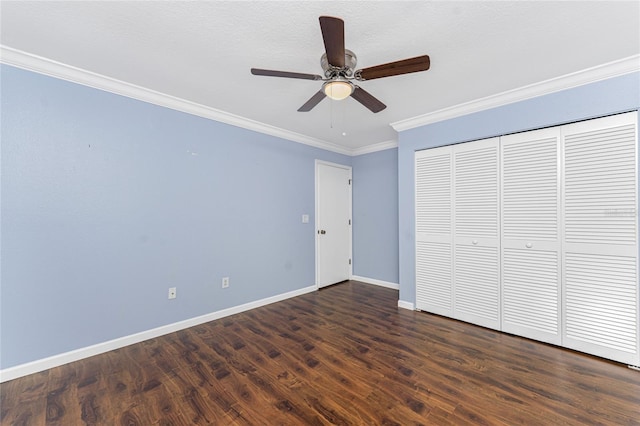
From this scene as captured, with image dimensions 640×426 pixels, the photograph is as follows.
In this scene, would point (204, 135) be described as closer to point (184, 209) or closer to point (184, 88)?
point (184, 88)

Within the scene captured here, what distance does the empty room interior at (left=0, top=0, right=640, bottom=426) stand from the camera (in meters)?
1.68

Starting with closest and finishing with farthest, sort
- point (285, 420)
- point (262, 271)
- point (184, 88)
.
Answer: point (285, 420)
point (184, 88)
point (262, 271)

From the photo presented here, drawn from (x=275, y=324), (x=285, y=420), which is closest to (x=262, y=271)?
(x=275, y=324)

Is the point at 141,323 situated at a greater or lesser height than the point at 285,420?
greater

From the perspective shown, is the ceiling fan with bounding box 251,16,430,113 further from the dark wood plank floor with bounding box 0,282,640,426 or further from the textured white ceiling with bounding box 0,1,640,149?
the dark wood plank floor with bounding box 0,282,640,426

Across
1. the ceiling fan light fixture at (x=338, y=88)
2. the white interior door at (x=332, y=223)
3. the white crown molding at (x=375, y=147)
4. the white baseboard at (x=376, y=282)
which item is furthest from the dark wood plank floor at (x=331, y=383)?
the white crown molding at (x=375, y=147)

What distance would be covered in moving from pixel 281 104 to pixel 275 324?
2.51 meters

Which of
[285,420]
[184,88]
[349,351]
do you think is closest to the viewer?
[285,420]

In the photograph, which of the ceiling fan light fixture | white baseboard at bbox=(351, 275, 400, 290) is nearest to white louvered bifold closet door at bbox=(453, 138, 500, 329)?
white baseboard at bbox=(351, 275, 400, 290)

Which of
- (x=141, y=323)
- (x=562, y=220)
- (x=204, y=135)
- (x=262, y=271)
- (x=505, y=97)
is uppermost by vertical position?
(x=505, y=97)

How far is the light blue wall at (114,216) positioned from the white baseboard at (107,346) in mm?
50

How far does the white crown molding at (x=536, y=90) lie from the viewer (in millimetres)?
2127

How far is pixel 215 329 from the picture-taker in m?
2.86

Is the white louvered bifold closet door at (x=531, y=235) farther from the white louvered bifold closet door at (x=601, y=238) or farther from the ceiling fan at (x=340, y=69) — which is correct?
the ceiling fan at (x=340, y=69)
